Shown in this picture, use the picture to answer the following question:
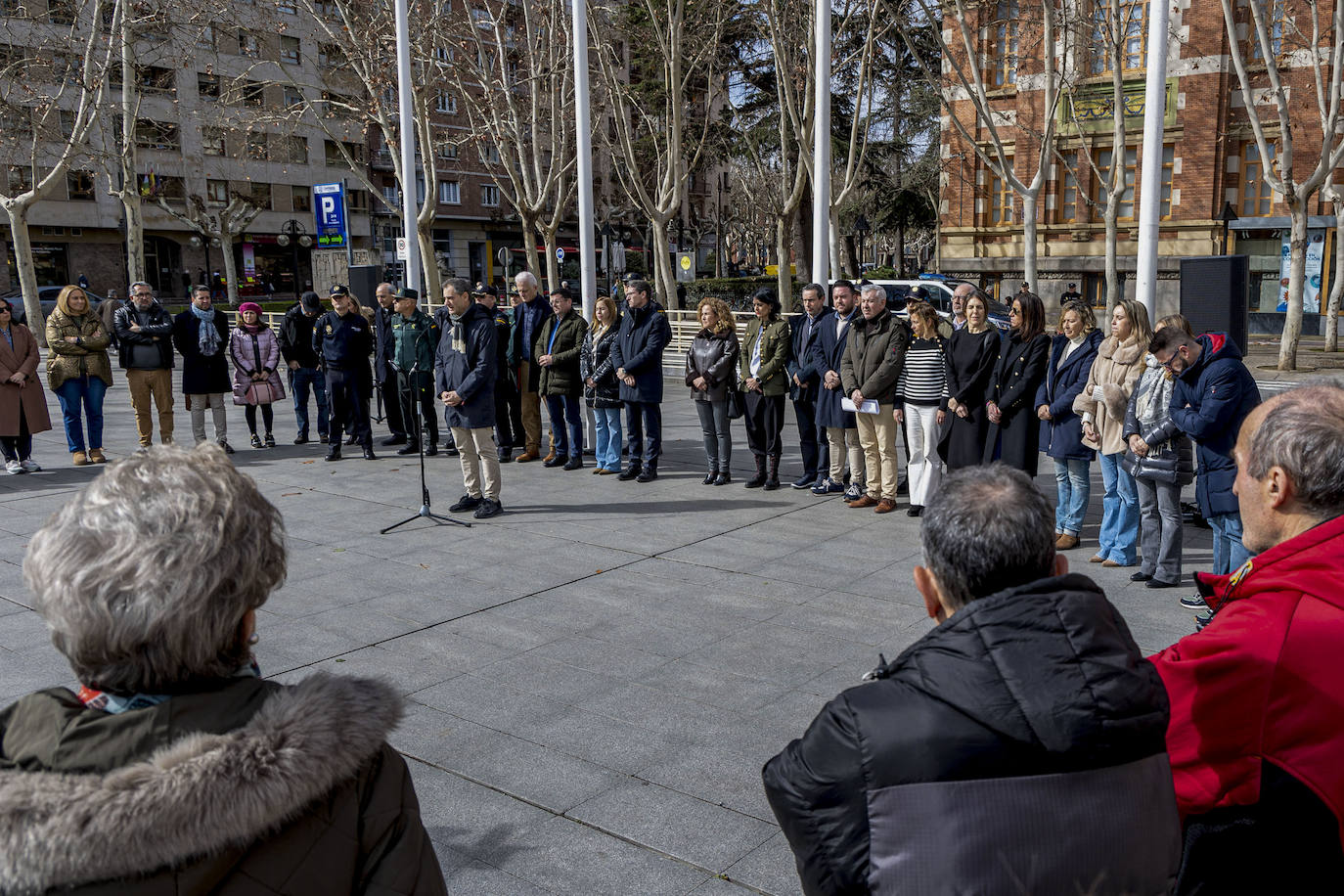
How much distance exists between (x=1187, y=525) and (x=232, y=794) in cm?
868

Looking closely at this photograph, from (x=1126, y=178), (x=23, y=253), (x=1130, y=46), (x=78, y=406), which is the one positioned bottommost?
(x=78, y=406)

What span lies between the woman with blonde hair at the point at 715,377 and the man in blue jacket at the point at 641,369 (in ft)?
1.25

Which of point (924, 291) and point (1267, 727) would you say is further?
point (924, 291)

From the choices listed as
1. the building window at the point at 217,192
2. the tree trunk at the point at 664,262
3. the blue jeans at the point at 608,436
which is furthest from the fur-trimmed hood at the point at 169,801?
the building window at the point at 217,192

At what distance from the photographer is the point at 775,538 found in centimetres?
844

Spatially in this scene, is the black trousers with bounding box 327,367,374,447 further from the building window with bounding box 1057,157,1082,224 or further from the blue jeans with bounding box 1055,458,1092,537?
the building window with bounding box 1057,157,1082,224

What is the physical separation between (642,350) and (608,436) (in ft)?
3.51

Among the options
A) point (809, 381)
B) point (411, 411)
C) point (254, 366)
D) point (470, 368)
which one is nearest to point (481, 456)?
point (470, 368)

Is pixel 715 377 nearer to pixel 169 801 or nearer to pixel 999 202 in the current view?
pixel 169 801

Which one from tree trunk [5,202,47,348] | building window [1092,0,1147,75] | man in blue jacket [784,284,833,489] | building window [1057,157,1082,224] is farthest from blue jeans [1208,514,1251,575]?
building window [1057,157,1082,224]

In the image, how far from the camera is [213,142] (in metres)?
48.1

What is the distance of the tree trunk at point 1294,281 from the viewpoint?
1945 centimetres

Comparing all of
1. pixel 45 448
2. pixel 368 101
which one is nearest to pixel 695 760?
pixel 45 448

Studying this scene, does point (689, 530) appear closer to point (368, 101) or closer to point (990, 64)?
point (368, 101)
